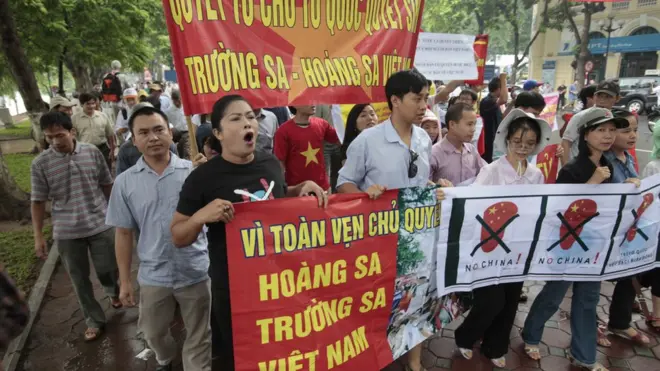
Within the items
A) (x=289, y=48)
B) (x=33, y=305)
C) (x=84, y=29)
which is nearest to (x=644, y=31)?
(x=84, y=29)

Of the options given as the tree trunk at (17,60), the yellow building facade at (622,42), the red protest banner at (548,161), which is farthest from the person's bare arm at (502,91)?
the yellow building facade at (622,42)

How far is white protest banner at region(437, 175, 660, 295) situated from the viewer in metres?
2.88

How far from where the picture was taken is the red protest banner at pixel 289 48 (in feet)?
8.49

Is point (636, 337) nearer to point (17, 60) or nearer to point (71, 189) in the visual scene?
point (71, 189)

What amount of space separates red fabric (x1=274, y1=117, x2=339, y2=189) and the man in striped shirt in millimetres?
1534

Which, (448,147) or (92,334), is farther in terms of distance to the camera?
(92,334)

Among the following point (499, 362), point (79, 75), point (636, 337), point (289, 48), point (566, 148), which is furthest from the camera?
point (79, 75)

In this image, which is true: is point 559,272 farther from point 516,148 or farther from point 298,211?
point 298,211

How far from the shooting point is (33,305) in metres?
4.18

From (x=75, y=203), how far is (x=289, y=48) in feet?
6.83

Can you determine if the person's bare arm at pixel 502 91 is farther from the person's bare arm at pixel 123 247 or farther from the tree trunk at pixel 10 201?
the tree trunk at pixel 10 201

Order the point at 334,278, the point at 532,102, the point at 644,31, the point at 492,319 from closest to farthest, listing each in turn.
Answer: the point at 334,278 < the point at 492,319 < the point at 532,102 < the point at 644,31

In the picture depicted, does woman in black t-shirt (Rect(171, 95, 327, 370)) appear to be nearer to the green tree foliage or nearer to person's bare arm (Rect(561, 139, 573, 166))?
person's bare arm (Rect(561, 139, 573, 166))

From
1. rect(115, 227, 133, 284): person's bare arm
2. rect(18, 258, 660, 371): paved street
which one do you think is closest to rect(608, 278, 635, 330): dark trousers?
rect(18, 258, 660, 371): paved street
